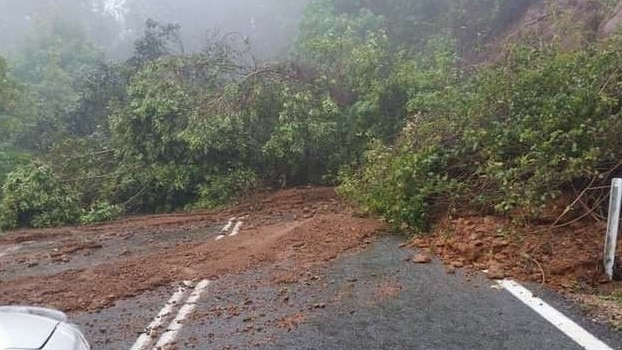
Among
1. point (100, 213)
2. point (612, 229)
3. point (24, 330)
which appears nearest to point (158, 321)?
point (24, 330)

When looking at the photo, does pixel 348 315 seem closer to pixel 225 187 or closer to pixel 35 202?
pixel 225 187

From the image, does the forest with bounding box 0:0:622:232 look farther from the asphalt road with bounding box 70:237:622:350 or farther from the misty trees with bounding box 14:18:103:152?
the misty trees with bounding box 14:18:103:152

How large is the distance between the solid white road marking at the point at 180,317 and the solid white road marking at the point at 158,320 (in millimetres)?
98

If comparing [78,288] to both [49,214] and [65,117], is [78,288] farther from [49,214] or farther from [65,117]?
[65,117]

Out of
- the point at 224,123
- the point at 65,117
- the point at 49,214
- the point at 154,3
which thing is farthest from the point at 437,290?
the point at 154,3

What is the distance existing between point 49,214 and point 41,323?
10976mm

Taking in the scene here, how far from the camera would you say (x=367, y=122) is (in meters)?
14.4

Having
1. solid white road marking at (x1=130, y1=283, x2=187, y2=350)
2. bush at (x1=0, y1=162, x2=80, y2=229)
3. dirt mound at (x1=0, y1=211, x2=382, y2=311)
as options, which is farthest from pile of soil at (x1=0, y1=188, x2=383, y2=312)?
bush at (x1=0, y1=162, x2=80, y2=229)

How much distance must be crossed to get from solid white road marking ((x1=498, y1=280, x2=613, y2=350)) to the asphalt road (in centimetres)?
5

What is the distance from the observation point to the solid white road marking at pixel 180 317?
181 inches

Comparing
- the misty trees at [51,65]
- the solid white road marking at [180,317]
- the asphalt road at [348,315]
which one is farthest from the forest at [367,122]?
the misty trees at [51,65]

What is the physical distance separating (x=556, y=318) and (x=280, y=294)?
2.42 meters

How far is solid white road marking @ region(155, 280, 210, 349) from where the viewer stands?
15.1 ft

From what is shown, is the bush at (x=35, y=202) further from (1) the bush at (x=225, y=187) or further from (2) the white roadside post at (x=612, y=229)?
(2) the white roadside post at (x=612, y=229)
